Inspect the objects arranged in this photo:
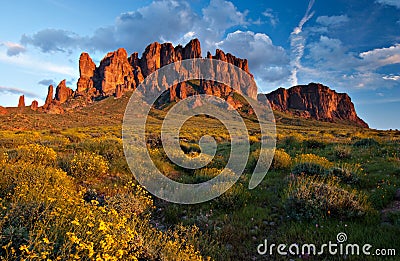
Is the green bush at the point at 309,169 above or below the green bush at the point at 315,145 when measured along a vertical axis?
below

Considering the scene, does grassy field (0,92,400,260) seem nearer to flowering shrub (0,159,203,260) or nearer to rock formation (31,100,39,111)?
flowering shrub (0,159,203,260)

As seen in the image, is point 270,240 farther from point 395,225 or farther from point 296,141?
point 296,141

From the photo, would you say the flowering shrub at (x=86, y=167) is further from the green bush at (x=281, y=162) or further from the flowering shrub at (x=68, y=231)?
the green bush at (x=281, y=162)

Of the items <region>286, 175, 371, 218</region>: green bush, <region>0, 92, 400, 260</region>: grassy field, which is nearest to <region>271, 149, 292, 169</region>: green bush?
<region>0, 92, 400, 260</region>: grassy field

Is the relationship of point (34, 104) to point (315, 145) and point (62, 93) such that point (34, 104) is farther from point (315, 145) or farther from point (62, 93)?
point (315, 145)

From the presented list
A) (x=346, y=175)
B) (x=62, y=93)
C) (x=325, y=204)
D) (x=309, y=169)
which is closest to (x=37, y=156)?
(x=325, y=204)

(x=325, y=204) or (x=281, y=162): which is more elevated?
(x=281, y=162)

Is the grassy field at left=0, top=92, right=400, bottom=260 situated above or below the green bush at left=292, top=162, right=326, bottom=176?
below

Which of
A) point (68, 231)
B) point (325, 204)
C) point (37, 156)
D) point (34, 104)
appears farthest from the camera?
point (34, 104)

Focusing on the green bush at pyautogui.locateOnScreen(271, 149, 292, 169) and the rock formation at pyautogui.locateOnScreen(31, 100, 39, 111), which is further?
the rock formation at pyautogui.locateOnScreen(31, 100, 39, 111)

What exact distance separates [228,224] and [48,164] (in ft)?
23.7

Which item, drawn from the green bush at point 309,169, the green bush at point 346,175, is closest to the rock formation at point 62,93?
the green bush at point 309,169

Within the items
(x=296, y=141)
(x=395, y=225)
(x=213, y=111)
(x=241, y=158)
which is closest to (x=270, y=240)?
(x=395, y=225)

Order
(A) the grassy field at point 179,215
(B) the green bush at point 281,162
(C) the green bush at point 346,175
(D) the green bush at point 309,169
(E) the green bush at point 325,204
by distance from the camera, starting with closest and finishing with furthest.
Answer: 1. (A) the grassy field at point 179,215
2. (E) the green bush at point 325,204
3. (C) the green bush at point 346,175
4. (D) the green bush at point 309,169
5. (B) the green bush at point 281,162
